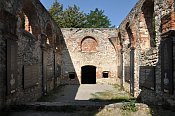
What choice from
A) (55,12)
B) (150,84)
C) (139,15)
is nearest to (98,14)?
(55,12)

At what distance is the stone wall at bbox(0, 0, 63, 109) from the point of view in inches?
264

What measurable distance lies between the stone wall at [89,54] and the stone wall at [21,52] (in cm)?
528

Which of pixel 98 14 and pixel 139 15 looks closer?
pixel 139 15

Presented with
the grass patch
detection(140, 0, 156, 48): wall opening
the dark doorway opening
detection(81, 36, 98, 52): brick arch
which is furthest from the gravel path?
the dark doorway opening

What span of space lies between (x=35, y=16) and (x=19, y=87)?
12.6ft

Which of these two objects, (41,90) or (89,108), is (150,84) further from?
(41,90)

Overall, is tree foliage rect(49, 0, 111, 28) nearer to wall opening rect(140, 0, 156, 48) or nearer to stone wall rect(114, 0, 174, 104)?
stone wall rect(114, 0, 174, 104)

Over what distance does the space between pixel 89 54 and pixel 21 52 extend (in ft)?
37.9

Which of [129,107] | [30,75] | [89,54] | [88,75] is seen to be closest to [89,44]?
[89,54]

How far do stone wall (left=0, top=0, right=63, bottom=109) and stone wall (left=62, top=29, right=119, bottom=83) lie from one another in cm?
528

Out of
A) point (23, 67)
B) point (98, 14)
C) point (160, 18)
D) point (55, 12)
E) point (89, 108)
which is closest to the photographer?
point (89, 108)

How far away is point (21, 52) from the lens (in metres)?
8.74

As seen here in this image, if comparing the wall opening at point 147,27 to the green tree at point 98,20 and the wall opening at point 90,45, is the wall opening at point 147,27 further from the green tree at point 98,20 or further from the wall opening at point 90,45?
the green tree at point 98,20

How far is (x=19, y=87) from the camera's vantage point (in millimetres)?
8312
